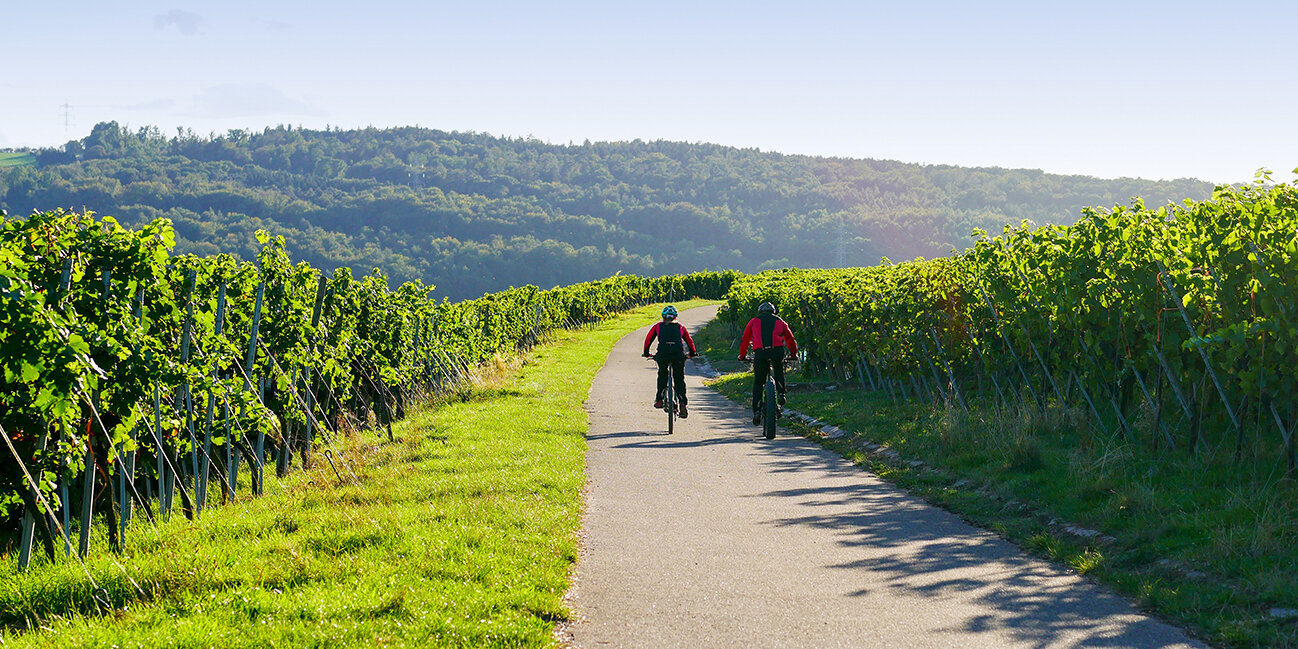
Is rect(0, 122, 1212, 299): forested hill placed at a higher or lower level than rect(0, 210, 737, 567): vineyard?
higher

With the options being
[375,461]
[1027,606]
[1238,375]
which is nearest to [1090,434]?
[1238,375]

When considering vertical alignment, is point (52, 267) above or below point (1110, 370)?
above

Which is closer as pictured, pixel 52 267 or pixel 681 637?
pixel 681 637

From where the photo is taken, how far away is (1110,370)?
34.7 ft

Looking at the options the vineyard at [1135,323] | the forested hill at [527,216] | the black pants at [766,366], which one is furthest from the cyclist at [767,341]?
the forested hill at [527,216]

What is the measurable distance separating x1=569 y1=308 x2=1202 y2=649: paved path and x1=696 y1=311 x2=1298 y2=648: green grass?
312mm

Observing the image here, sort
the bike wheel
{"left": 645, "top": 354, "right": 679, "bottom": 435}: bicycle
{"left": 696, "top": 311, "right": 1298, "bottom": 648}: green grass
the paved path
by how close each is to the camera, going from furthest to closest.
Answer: {"left": 645, "top": 354, "right": 679, "bottom": 435}: bicycle < the bike wheel < {"left": 696, "top": 311, "right": 1298, "bottom": 648}: green grass < the paved path

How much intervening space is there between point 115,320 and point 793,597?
5128 millimetres

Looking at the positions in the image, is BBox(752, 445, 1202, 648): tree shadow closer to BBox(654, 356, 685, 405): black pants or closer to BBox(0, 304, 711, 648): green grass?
BBox(0, 304, 711, 648): green grass

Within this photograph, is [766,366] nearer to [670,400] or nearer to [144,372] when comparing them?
[670,400]

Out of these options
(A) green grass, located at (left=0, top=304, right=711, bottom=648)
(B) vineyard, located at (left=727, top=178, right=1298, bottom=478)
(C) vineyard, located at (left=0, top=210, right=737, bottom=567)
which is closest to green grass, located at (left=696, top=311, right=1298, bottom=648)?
(B) vineyard, located at (left=727, top=178, right=1298, bottom=478)

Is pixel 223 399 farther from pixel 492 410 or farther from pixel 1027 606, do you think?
pixel 492 410

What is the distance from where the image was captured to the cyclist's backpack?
1422cm

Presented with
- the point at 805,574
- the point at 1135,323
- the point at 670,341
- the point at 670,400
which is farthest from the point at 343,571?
the point at 670,341
